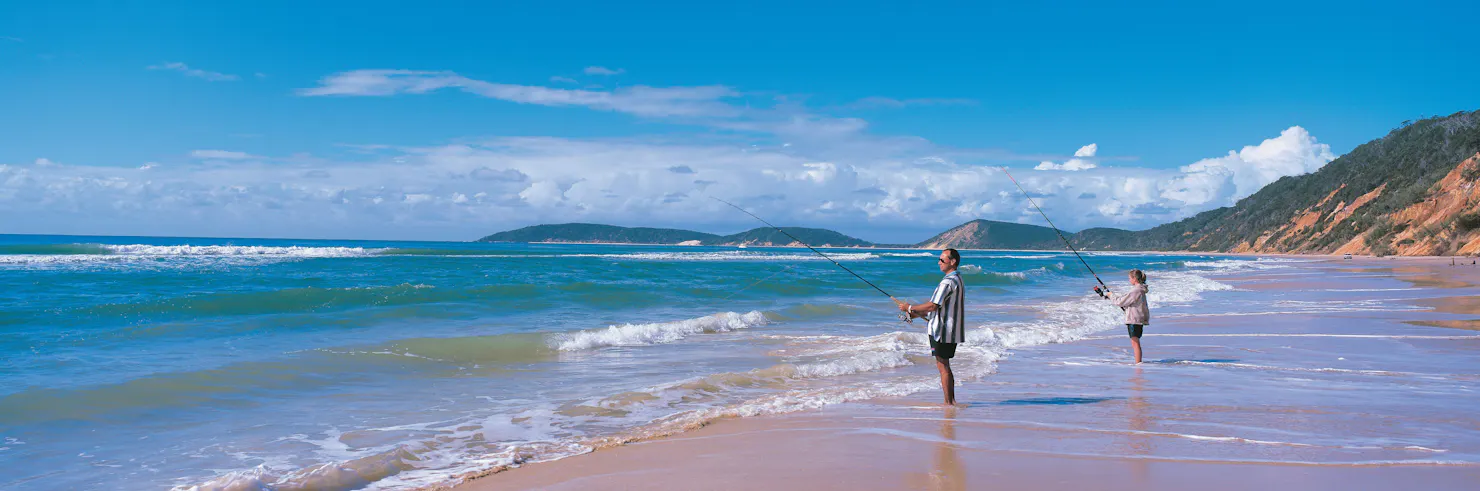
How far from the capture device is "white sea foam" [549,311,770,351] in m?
12.0

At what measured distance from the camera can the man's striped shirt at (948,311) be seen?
21.4 ft

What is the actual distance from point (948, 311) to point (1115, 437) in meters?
1.55

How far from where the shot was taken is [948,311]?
21.5 feet

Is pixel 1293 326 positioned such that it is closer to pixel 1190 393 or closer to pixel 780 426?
pixel 1190 393

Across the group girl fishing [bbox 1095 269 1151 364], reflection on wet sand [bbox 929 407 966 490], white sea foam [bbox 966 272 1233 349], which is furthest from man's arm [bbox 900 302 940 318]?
white sea foam [bbox 966 272 1233 349]

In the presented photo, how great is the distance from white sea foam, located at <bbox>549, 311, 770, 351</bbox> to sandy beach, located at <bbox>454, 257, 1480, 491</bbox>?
17.9 feet

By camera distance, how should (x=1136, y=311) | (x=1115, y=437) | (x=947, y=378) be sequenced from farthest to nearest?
(x=1136, y=311) → (x=947, y=378) → (x=1115, y=437)

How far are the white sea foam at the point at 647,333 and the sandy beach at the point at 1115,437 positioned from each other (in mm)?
5445

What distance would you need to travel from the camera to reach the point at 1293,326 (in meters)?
13.4

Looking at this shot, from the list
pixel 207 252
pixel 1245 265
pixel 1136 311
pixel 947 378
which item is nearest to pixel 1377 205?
pixel 1245 265

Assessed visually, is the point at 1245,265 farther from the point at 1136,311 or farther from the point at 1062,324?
the point at 1136,311

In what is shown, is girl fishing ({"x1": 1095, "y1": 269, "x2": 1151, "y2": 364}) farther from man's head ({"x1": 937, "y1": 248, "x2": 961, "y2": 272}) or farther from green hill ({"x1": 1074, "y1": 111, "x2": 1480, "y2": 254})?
green hill ({"x1": 1074, "y1": 111, "x2": 1480, "y2": 254})

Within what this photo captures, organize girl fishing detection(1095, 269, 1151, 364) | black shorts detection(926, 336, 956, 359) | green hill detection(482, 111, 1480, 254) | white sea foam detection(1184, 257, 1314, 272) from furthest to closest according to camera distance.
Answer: green hill detection(482, 111, 1480, 254) → white sea foam detection(1184, 257, 1314, 272) → girl fishing detection(1095, 269, 1151, 364) → black shorts detection(926, 336, 956, 359)

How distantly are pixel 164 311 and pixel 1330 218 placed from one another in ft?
317
